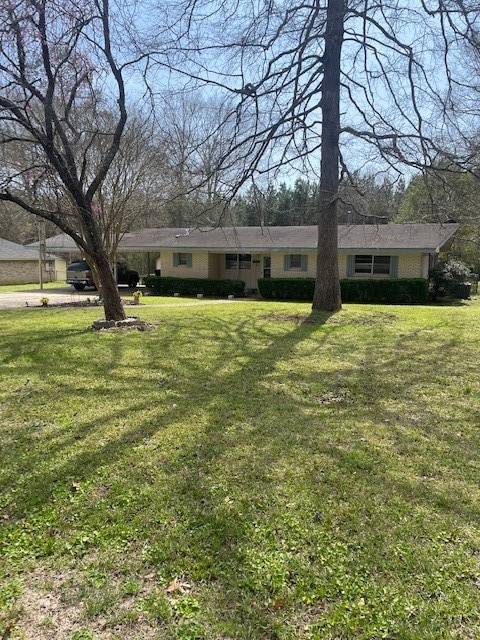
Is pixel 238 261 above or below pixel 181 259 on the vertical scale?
below

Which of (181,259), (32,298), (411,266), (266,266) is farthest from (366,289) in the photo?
(32,298)

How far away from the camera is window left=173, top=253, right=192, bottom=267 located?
2509 centimetres

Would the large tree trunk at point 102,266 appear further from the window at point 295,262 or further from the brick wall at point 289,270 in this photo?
the window at point 295,262

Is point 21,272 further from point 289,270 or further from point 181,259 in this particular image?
point 289,270

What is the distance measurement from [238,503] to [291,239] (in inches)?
814

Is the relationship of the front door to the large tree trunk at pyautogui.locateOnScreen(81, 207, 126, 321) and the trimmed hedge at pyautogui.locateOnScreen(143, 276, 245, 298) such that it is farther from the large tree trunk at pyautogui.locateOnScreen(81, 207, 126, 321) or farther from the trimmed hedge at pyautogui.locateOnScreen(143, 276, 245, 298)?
the large tree trunk at pyautogui.locateOnScreen(81, 207, 126, 321)

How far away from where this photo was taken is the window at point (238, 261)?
2511cm

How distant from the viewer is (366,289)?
64.7 ft

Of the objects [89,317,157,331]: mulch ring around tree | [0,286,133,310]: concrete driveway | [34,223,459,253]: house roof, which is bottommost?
[89,317,157,331]: mulch ring around tree

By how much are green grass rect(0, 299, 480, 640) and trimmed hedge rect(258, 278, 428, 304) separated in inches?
508

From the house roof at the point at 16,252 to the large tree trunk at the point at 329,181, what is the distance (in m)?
25.7

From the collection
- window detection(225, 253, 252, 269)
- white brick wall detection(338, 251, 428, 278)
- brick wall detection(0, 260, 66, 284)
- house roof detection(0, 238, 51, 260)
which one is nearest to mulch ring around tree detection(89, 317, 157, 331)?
white brick wall detection(338, 251, 428, 278)

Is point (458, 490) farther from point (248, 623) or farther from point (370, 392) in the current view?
point (370, 392)

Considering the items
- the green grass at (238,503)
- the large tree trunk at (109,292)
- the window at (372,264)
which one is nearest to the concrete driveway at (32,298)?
the large tree trunk at (109,292)
